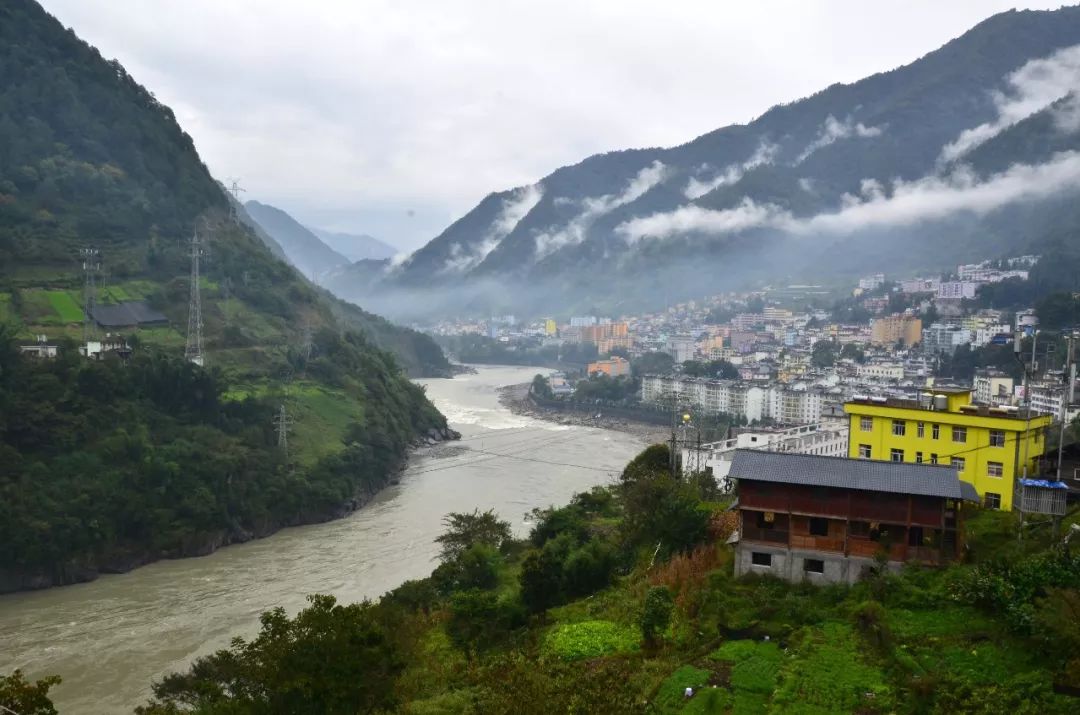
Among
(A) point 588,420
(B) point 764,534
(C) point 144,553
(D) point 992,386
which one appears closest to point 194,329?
(C) point 144,553

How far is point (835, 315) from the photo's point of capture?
79.2m

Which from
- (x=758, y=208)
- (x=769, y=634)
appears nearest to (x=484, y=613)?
(x=769, y=634)

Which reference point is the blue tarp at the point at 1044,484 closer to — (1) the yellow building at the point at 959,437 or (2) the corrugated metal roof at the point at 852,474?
(1) the yellow building at the point at 959,437

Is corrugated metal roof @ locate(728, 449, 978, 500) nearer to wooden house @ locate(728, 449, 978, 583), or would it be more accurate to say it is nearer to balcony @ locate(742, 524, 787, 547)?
wooden house @ locate(728, 449, 978, 583)

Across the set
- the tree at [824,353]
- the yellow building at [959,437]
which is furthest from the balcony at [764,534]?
the tree at [824,353]

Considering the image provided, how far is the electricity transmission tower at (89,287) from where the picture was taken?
102 ft

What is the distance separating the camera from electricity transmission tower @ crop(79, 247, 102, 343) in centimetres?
3120

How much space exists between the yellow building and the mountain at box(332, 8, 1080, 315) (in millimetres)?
69907

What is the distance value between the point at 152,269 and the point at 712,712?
37.3 m

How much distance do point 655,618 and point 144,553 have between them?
54.6 feet

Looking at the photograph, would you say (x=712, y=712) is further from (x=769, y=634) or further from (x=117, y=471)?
(x=117, y=471)

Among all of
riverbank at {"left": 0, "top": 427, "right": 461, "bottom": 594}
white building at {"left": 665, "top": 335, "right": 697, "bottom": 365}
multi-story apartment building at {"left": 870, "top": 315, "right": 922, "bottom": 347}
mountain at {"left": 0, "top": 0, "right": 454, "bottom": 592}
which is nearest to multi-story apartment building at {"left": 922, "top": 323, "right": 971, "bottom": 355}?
multi-story apartment building at {"left": 870, "top": 315, "right": 922, "bottom": 347}

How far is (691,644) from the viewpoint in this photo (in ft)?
29.9

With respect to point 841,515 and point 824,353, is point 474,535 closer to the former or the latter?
point 841,515
